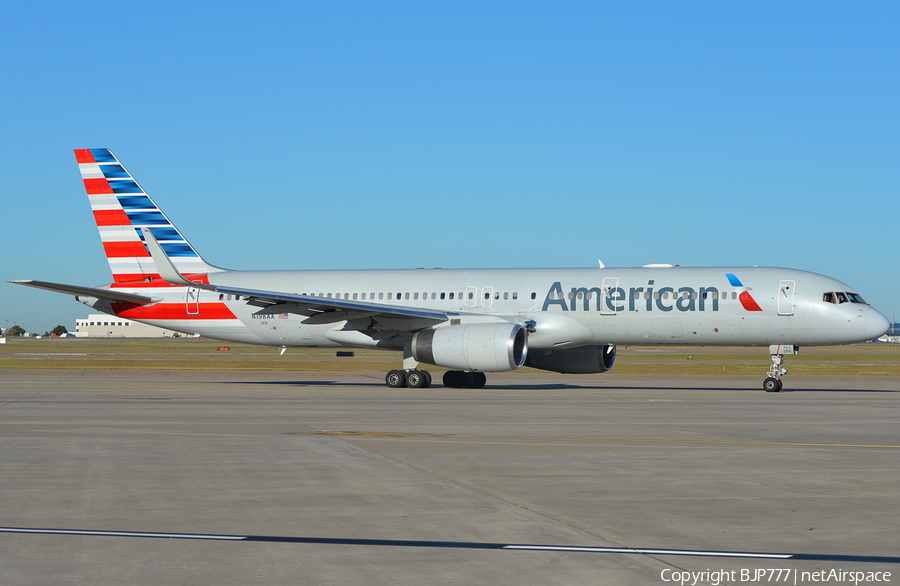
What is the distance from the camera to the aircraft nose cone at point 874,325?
2817 cm

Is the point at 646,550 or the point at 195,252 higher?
the point at 195,252

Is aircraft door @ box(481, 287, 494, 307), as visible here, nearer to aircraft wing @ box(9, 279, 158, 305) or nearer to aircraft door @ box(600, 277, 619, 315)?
aircraft door @ box(600, 277, 619, 315)

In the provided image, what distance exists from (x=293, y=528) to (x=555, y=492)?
2980mm

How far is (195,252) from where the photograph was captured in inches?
1486

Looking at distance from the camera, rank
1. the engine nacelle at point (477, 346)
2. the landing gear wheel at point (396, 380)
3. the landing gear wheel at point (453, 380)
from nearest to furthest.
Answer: the engine nacelle at point (477, 346) < the landing gear wheel at point (396, 380) < the landing gear wheel at point (453, 380)

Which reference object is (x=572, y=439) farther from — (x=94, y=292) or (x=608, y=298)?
(x=94, y=292)

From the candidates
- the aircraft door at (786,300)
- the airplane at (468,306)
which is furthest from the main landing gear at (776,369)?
the aircraft door at (786,300)

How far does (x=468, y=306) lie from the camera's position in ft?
106

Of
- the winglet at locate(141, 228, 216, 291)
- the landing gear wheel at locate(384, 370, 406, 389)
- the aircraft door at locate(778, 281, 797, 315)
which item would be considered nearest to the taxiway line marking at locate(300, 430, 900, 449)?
the landing gear wheel at locate(384, 370, 406, 389)

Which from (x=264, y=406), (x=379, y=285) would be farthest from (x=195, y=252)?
(x=264, y=406)

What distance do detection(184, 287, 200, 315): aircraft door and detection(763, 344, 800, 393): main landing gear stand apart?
799 inches

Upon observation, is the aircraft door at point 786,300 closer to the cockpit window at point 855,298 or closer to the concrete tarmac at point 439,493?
the cockpit window at point 855,298

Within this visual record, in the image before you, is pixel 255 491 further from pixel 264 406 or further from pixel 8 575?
pixel 264 406

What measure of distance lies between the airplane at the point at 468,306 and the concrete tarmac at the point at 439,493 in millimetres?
7992
